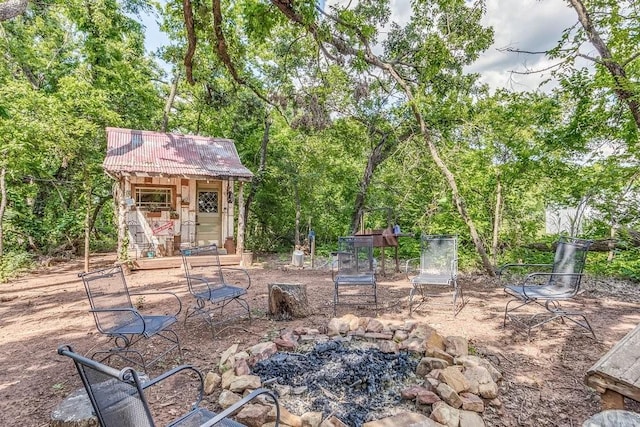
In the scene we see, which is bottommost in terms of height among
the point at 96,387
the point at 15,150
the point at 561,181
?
the point at 96,387

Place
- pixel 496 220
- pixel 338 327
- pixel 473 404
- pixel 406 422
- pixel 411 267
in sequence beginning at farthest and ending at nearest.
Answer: pixel 411 267
pixel 496 220
pixel 338 327
pixel 473 404
pixel 406 422

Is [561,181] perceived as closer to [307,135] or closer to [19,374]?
[307,135]

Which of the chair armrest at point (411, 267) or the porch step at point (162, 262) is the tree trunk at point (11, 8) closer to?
the porch step at point (162, 262)

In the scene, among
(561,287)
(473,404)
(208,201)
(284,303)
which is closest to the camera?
(473,404)

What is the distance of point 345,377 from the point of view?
2.59m

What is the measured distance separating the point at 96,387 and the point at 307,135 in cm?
841

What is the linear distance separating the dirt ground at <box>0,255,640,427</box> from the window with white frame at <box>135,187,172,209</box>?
118 inches

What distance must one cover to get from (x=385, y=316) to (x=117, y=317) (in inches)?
118

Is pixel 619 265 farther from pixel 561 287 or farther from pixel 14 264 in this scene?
pixel 14 264

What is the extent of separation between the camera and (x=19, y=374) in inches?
115

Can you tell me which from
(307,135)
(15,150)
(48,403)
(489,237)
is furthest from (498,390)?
(15,150)

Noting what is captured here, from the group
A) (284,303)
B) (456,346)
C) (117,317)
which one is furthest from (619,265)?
(117,317)

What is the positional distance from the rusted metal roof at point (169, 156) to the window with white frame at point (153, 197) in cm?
84

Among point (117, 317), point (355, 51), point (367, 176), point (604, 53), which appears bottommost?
point (117, 317)
